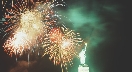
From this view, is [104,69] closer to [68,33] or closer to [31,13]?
[68,33]

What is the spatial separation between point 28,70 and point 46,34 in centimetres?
1486

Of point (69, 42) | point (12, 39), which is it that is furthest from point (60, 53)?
point (12, 39)

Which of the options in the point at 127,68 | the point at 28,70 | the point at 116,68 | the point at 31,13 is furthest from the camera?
the point at 28,70

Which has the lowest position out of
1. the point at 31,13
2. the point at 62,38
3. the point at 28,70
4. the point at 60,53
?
the point at 28,70

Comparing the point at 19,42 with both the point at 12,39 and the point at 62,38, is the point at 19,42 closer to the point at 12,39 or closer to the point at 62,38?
the point at 12,39

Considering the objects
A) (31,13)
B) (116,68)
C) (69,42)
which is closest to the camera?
(31,13)

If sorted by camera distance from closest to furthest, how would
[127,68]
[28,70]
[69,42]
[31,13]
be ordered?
[31,13] → [69,42] → [127,68] → [28,70]

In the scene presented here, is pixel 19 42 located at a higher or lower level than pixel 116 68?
higher

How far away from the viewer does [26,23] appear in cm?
1285

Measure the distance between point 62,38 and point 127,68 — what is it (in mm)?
11117

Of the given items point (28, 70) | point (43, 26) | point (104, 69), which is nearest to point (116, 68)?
point (104, 69)

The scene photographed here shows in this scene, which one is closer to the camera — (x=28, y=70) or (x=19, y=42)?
(x=19, y=42)

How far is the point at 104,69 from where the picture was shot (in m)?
25.5

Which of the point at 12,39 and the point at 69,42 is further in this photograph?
the point at 69,42
